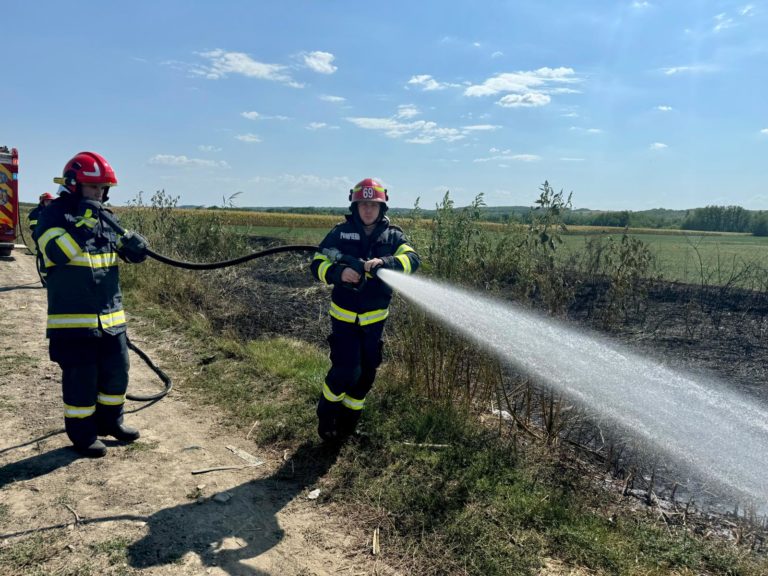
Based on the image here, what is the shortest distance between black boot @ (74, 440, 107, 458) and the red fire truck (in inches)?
489

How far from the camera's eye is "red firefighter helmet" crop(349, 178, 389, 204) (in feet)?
13.9

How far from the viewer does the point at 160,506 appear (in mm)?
3557

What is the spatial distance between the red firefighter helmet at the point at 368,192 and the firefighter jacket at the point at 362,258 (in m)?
0.23

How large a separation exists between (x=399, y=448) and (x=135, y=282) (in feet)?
26.4

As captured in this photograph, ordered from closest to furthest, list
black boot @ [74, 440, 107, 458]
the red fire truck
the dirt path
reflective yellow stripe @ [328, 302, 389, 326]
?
the dirt path, black boot @ [74, 440, 107, 458], reflective yellow stripe @ [328, 302, 389, 326], the red fire truck

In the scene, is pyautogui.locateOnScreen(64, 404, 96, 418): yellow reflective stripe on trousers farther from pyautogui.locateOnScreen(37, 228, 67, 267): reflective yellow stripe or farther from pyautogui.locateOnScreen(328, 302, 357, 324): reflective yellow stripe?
pyautogui.locateOnScreen(328, 302, 357, 324): reflective yellow stripe

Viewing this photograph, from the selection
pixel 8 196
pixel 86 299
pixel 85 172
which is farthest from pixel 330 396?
pixel 8 196

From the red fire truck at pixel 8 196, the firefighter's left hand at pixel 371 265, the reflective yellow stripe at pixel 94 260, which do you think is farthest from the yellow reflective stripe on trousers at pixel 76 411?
the red fire truck at pixel 8 196

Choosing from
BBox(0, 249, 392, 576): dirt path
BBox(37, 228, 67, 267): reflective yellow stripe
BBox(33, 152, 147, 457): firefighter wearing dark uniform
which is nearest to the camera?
BBox(0, 249, 392, 576): dirt path

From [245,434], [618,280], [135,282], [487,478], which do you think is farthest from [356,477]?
[135,282]

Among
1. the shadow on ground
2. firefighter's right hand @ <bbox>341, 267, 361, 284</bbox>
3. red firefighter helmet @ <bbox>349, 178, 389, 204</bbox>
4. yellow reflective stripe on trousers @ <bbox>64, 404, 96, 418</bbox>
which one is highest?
red firefighter helmet @ <bbox>349, 178, 389, 204</bbox>

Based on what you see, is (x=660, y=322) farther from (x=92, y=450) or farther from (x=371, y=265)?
(x=92, y=450)

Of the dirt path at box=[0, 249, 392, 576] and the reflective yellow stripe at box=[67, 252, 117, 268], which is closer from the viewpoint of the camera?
the dirt path at box=[0, 249, 392, 576]


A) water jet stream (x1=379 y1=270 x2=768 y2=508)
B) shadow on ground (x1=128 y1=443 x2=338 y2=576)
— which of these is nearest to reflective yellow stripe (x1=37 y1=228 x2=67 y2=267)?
shadow on ground (x1=128 y1=443 x2=338 y2=576)
